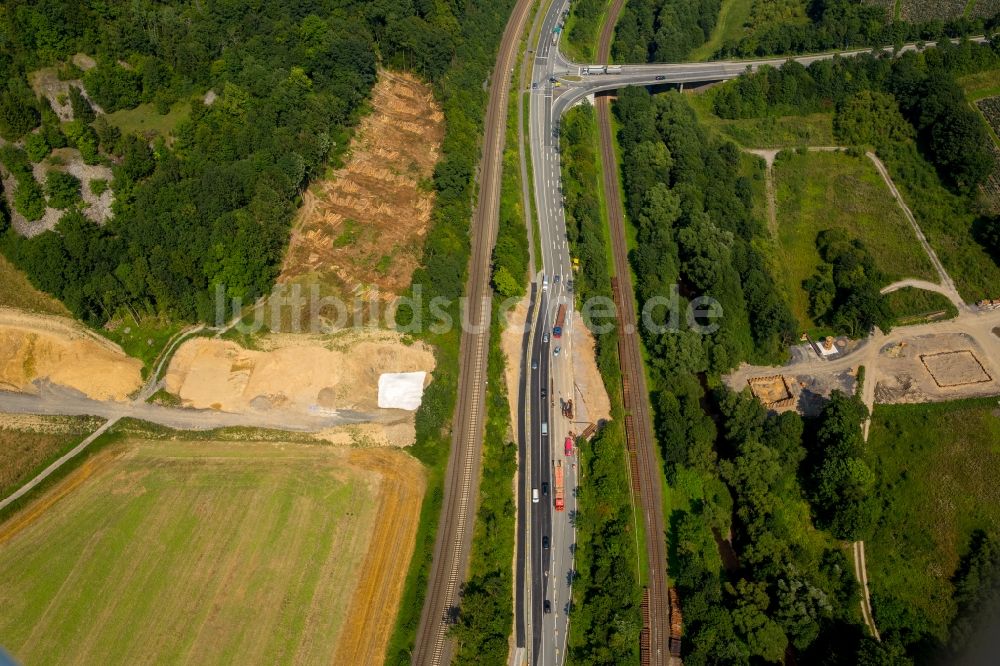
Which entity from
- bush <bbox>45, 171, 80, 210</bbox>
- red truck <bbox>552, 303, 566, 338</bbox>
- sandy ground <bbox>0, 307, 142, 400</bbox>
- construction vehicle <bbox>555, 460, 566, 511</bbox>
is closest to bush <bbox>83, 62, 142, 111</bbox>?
bush <bbox>45, 171, 80, 210</bbox>

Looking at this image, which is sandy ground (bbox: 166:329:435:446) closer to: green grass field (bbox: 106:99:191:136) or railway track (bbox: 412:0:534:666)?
railway track (bbox: 412:0:534:666)

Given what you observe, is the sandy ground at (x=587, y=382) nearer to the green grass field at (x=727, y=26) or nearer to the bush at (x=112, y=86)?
the bush at (x=112, y=86)

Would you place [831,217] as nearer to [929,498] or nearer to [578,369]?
[929,498]

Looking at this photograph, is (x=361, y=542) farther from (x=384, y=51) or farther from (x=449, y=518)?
(x=384, y=51)

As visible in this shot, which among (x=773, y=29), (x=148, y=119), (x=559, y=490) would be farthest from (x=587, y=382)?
(x=773, y=29)

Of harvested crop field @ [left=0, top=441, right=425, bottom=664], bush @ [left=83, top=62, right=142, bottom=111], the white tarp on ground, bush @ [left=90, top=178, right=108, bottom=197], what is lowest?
harvested crop field @ [left=0, top=441, right=425, bottom=664]

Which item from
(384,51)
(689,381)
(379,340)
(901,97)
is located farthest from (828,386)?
(384,51)
